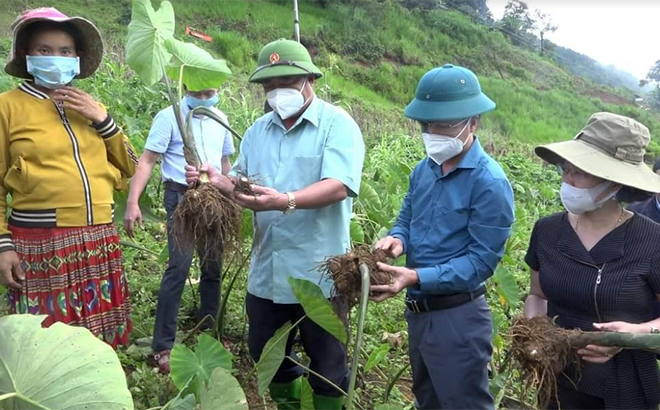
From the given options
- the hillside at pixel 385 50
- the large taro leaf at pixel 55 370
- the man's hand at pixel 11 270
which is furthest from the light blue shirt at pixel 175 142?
the hillside at pixel 385 50

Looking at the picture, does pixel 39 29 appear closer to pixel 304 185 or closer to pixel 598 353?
pixel 304 185

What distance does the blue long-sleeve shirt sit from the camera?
1.77m

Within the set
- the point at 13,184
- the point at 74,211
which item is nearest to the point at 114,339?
the point at 74,211

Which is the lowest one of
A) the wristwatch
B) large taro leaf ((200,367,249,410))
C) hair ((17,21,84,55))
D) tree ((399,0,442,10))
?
large taro leaf ((200,367,249,410))

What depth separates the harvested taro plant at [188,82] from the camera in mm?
1999

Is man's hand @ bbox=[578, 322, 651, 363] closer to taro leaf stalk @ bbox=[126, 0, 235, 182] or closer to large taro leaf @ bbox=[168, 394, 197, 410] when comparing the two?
large taro leaf @ bbox=[168, 394, 197, 410]

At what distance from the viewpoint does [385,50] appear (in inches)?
747

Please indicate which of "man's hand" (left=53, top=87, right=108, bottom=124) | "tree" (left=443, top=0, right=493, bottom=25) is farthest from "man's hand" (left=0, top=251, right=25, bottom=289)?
"tree" (left=443, top=0, right=493, bottom=25)

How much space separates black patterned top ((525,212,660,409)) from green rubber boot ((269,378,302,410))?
1030 mm

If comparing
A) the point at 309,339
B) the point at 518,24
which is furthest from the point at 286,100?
the point at 518,24

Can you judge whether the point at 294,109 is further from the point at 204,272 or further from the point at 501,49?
the point at 501,49

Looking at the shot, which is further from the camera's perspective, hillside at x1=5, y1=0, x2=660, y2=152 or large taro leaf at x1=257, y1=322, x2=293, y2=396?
hillside at x1=5, y1=0, x2=660, y2=152

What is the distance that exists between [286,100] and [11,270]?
1.02 meters

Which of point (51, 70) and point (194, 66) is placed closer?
point (51, 70)
